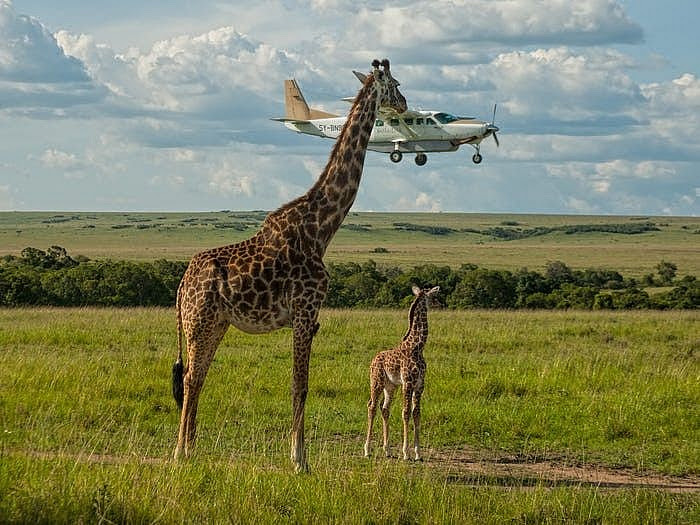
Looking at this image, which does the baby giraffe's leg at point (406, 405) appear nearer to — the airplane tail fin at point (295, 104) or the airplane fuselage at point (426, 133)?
the airplane fuselage at point (426, 133)

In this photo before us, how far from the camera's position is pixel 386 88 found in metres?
10.3

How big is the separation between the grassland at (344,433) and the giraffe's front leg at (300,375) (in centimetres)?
32

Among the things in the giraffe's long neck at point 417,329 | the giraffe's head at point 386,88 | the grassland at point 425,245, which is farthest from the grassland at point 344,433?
the grassland at point 425,245

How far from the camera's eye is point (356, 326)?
2252 cm

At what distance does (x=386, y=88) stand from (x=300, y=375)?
2.96 m

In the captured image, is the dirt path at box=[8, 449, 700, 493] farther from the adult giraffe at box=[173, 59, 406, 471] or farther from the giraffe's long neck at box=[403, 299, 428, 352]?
the giraffe's long neck at box=[403, 299, 428, 352]

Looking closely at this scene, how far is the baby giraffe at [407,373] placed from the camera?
1019 cm

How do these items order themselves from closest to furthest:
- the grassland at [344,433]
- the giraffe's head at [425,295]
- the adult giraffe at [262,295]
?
the grassland at [344,433], the adult giraffe at [262,295], the giraffe's head at [425,295]

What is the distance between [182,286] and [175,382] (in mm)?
865

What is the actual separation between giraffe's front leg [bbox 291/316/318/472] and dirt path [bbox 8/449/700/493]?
1.11m

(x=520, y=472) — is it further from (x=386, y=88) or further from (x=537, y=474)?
(x=386, y=88)

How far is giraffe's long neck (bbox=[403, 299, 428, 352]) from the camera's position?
1041 cm

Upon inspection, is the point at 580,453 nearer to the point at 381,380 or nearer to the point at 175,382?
the point at 381,380

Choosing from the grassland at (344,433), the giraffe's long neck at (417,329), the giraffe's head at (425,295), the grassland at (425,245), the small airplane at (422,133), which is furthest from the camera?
the grassland at (425,245)
